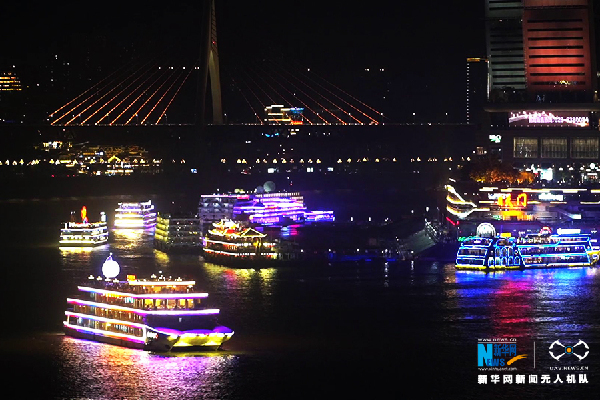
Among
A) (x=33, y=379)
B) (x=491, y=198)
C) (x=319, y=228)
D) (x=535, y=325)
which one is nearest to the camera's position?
(x=33, y=379)

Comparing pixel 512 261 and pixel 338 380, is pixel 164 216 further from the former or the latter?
pixel 338 380

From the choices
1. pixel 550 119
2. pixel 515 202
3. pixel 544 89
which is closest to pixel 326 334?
pixel 515 202

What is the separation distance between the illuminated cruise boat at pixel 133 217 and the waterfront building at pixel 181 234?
7282 mm

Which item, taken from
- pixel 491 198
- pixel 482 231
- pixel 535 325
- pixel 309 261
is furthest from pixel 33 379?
pixel 491 198

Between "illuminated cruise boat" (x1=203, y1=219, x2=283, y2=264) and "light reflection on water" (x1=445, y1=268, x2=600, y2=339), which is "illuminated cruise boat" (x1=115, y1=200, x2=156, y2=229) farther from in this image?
"light reflection on water" (x1=445, y1=268, x2=600, y2=339)

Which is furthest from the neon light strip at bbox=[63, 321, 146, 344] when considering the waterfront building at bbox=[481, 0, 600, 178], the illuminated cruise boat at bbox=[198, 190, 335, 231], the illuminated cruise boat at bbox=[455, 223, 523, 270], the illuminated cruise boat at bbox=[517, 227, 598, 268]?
the waterfront building at bbox=[481, 0, 600, 178]

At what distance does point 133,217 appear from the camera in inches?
1873

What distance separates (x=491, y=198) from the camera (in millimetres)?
46656

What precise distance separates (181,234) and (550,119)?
2864 centimetres

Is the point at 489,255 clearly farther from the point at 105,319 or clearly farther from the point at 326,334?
the point at 105,319

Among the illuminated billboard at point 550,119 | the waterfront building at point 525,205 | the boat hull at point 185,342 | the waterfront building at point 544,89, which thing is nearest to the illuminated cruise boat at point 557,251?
the waterfront building at point 525,205

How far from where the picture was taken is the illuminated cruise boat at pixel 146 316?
22.5m

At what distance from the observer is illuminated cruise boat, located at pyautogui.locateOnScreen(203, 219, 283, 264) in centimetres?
3531

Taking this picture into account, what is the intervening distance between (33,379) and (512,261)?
50.6 ft
